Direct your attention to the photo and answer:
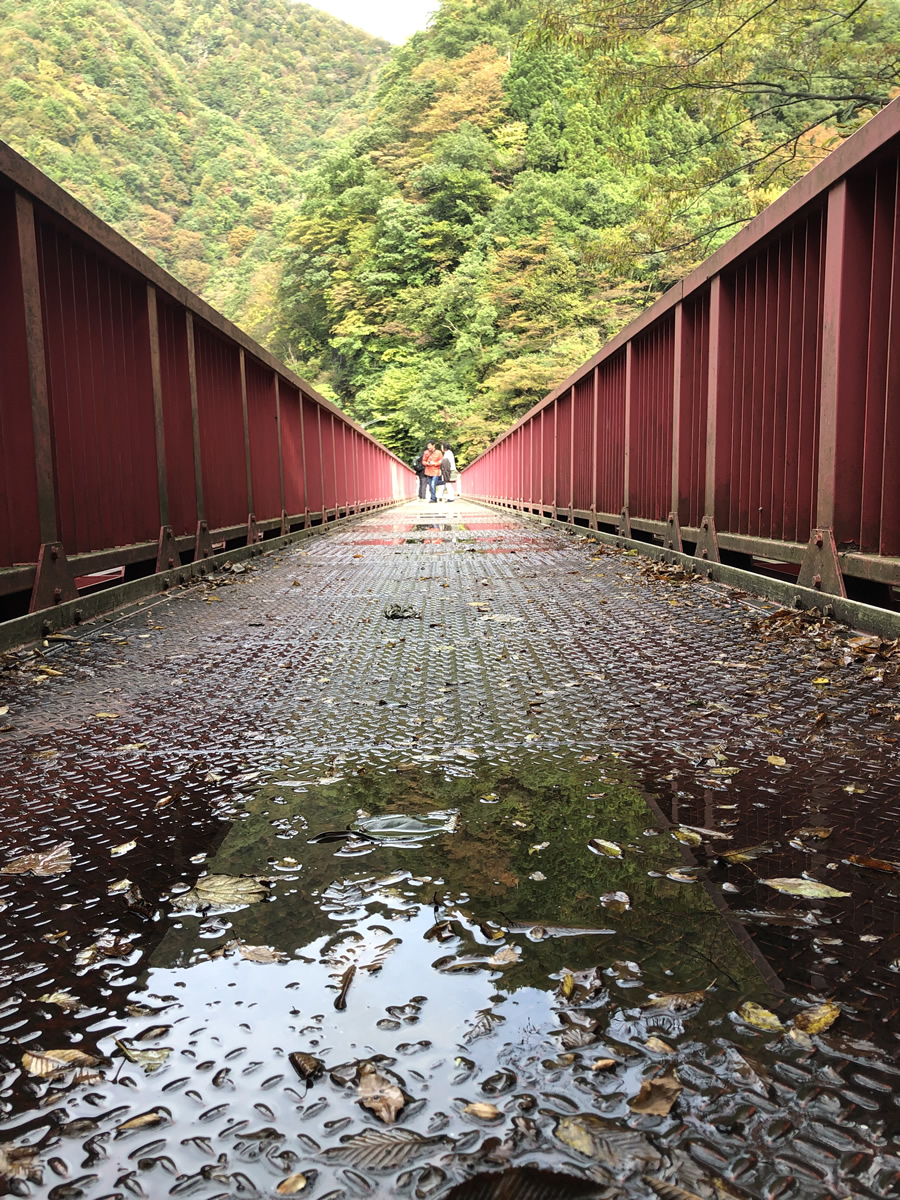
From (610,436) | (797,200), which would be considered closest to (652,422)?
(610,436)

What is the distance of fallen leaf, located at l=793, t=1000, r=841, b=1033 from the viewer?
3.76 ft

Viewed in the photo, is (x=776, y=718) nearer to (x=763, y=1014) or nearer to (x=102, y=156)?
(x=763, y=1014)

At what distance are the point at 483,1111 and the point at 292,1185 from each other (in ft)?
0.70

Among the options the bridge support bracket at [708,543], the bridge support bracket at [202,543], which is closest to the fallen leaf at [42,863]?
the bridge support bracket at [708,543]

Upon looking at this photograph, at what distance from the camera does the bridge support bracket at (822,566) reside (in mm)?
3904

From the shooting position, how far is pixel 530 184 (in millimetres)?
53344

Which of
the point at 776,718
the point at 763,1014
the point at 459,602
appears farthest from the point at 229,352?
the point at 763,1014

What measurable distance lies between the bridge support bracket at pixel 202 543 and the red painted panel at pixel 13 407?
8.84ft

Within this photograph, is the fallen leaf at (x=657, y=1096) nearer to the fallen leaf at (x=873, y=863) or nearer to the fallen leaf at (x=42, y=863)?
the fallen leaf at (x=873, y=863)

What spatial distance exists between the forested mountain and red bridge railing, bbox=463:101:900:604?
8094 mm

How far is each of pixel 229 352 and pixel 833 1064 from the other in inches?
323

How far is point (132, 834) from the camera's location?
1.88 meters

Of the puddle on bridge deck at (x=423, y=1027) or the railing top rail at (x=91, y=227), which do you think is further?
the railing top rail at (x=91, y=227)

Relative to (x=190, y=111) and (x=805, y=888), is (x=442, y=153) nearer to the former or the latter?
(x=805, y=888)
